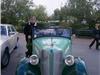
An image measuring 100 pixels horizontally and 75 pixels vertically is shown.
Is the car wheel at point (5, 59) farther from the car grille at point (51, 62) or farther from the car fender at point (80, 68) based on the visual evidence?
the car fender at point (80, 68)

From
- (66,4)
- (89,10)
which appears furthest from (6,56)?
(66,4)

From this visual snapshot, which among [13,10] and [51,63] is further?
[13,10]

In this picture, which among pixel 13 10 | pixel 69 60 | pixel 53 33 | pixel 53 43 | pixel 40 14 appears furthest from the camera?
pixel 40 14

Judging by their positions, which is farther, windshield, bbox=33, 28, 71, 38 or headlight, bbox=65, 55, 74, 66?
windshield, bbox=33, 28, 71, 38

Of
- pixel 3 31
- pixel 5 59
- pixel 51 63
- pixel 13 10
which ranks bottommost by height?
pixel 5 59

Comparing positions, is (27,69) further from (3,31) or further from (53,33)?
(3,31)

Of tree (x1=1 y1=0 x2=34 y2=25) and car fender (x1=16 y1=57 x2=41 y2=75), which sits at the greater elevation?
tree (x1=1 y1=0 x2=34 y2=25)

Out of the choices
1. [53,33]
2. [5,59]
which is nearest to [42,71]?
[53,33]

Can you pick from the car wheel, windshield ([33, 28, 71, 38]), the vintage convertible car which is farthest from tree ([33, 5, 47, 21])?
the vintage convertible car

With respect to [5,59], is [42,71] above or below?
above

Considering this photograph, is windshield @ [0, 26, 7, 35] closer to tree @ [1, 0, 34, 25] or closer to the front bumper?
the front bumper

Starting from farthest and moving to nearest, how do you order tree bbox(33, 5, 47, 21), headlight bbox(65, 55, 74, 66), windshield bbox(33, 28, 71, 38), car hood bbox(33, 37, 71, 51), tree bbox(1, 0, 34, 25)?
tree bbox(33, 5, 47, 21) < tree bbox(1, 0, 34, 25) < windshield bbox(33, 28, 71, 38) < car hood bbox(33, 37, 71, 51) < headlight bbox(65, 55, 74, 66)

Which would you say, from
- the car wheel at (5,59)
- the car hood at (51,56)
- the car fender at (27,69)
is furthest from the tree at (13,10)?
the car fender at (27,69)

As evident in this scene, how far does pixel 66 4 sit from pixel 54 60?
26.9 metres
